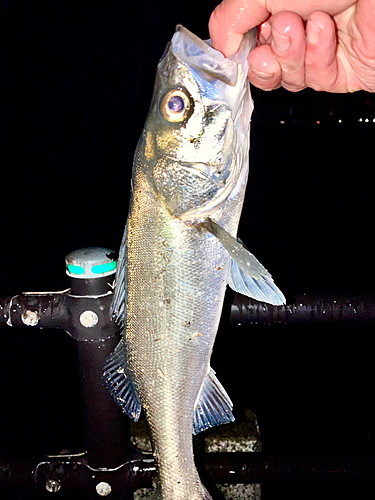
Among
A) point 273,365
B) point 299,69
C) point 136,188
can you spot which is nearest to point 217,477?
point 136,188

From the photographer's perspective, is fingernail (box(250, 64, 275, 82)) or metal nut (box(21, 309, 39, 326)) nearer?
fingernail (box(250, 64, 275, 82))

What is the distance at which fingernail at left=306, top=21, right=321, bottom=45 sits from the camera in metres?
1.37

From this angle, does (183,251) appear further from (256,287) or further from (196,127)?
(196,127)

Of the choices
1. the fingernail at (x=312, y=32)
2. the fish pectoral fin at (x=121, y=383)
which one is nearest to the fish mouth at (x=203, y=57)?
the fingernail at (x=312, y=32)

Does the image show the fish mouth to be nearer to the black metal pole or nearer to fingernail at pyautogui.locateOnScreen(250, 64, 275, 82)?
fingernail at pyautogui.locateOnScreen(250, 64, 275, 82)

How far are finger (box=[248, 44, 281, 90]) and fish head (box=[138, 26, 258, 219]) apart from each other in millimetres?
32

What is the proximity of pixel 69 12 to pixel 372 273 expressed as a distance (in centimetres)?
1845

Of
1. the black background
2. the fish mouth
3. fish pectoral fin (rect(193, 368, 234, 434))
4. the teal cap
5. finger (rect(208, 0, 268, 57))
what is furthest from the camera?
the black background

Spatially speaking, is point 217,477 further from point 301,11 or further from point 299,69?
point 301,11

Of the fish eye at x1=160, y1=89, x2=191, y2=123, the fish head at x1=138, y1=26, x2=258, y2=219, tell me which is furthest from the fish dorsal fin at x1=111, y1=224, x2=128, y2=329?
the fish eye at x1=160, y1=89, x2=191, y2=123

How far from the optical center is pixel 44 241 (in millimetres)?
12227

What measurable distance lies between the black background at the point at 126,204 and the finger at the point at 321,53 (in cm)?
251

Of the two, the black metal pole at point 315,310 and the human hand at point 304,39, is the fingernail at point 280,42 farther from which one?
the black metal pole at point 315,310

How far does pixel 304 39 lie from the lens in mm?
1419
